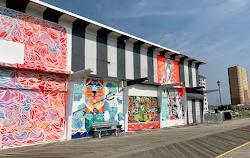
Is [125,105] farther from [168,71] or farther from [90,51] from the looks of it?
[168,71]

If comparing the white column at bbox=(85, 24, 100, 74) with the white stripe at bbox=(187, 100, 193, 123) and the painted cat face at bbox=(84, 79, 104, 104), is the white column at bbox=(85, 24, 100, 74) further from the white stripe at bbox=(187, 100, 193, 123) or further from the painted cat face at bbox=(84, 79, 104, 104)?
the white stripe at bbox=(187, 100, 193, 123)

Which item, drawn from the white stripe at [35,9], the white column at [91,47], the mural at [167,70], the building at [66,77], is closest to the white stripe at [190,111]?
the mural at [167,70]

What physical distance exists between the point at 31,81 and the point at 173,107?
12.1 meters

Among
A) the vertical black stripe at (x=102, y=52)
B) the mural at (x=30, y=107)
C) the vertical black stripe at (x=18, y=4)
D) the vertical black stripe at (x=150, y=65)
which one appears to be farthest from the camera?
the vertical black stripe at (x=150, y=65)

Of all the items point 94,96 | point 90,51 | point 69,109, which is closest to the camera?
point 69,109

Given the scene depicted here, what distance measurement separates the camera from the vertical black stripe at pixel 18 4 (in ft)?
27.9

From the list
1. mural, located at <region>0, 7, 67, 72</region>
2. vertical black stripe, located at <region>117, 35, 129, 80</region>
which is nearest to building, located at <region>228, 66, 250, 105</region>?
vertical black stripe, located at <region>117, 35, 129, 80</region>

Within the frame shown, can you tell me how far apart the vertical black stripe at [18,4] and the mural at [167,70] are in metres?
10.7

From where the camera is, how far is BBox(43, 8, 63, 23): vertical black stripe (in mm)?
9492

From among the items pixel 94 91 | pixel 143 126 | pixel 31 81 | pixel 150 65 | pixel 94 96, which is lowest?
pixel 143 126

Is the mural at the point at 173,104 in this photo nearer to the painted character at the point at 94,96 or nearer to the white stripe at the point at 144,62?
the white stripe at the point at 144,62

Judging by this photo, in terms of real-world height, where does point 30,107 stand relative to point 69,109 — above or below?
above

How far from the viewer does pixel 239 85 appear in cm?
8700

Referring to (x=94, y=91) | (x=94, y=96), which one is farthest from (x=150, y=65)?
(x=94, y=96)
